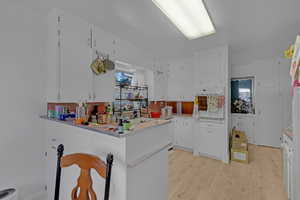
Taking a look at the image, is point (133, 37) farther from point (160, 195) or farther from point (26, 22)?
point (160, 195)

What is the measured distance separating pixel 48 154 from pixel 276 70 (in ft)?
18.7

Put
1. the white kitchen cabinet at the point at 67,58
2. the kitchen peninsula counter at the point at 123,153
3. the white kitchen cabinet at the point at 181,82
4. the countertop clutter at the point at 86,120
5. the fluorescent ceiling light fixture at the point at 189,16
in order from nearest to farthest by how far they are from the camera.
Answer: the kitchen peninsula counter at the point at 123,153
the countertop clutter at the point at 86,120
the fluorescent ceiling light fixture at the point at 189,16
the white kitchen cabinet at the point at 67,58
the white kitchen cabinet at the point at 181,82

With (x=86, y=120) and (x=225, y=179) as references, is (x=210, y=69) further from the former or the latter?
(x=86, y=120)

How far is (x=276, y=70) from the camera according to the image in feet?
12.6

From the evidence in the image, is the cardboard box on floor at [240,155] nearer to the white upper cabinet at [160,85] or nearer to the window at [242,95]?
the window at [242,95]

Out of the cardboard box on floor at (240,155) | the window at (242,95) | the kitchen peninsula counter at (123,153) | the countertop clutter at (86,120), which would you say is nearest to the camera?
the kitchen peninsula counter at (123,153)

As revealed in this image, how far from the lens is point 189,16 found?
185 centimetres

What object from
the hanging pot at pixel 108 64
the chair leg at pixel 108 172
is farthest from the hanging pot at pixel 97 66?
the chair leg at pixel 108 172

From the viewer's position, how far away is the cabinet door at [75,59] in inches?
71.4

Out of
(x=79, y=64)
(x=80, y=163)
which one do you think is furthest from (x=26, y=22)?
(x=80, y=163)

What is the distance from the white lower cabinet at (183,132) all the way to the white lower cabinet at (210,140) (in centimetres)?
26

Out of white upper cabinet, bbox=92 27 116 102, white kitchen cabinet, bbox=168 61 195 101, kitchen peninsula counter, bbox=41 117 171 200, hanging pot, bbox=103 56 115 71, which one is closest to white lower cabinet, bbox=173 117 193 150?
white kitchen cabinet, bbox=168 61 195 101

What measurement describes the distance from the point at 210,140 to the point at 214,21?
2445 millimetres

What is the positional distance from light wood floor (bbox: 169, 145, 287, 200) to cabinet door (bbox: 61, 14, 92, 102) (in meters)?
2.04
